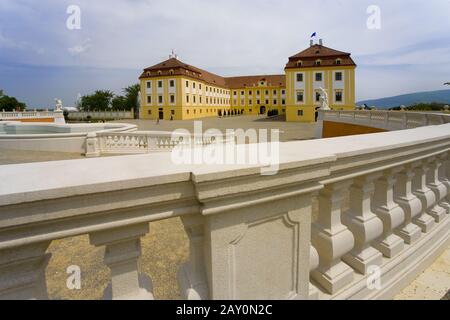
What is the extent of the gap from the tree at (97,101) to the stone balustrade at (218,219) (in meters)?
81.6

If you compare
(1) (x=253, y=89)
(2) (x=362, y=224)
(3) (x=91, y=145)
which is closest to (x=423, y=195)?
(2) (x=362, y=224)

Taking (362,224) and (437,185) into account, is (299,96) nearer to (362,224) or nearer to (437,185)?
(437,185)

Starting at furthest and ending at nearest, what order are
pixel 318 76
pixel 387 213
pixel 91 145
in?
pixel 318 76
pixel 91 145
pixel 387 213

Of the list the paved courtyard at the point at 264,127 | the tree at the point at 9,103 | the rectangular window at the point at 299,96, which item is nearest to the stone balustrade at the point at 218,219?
the paved courtyard at the point at 264,127

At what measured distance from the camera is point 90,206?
0.93m

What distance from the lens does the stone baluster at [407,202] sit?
2230 mm

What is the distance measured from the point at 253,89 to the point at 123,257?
73.2 m

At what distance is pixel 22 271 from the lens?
3.12 feet

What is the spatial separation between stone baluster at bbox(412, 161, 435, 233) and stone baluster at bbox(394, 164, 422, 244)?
129mm

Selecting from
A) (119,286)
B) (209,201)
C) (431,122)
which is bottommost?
(119,286)

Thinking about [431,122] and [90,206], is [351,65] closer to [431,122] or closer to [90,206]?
[431,122]
